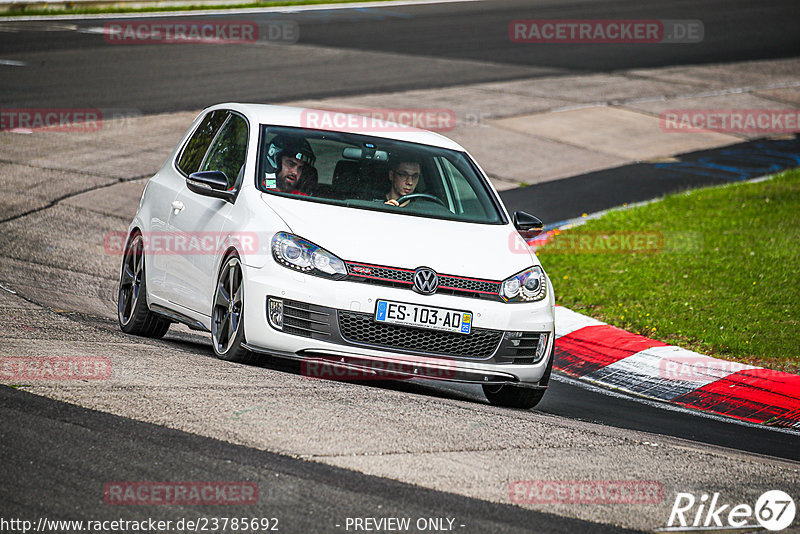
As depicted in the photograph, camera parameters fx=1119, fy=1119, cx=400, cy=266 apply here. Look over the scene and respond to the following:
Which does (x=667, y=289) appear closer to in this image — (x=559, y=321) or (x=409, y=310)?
(x=559, y=321)

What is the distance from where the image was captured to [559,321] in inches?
386

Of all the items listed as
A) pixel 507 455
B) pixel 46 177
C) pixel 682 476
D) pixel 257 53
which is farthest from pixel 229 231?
pixel 257 53

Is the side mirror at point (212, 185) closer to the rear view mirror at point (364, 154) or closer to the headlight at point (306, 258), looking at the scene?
the headlight at point (306, 258)

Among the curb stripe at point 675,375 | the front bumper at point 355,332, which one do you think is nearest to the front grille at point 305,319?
the front bumper at point 355,332

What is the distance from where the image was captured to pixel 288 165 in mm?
7344

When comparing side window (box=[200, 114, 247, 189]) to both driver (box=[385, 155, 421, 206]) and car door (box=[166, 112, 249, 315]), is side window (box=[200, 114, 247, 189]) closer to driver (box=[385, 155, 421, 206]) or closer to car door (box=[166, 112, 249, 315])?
car door (box=[166, 112, 249, 315])

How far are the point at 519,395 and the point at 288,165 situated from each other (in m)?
2.12

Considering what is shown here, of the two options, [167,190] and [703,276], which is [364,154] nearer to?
[167,190]

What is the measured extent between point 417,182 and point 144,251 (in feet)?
6.78

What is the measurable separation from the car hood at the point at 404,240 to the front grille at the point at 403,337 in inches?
13.7

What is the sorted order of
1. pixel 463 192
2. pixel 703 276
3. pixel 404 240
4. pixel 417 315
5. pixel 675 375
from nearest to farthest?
pixel 417 315, pixel 404 240, pixel 463 192, pixel 675 375, pixel 703 276

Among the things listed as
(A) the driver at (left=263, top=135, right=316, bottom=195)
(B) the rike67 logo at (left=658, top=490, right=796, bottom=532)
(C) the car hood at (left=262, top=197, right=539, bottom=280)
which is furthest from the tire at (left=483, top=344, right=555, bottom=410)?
(B) the rike67 logo at (left=658, top=490, right=796, bottom=532)

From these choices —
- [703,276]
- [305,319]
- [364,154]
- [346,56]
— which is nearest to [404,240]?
[305,319]

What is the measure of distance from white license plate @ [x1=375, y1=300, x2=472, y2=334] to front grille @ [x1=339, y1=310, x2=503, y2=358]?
39 millimetres
